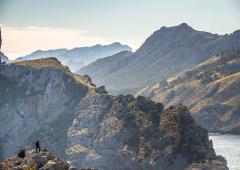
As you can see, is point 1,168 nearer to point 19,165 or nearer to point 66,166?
point 19,165

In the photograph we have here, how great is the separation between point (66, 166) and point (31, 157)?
8725mm

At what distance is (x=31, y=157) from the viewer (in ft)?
438

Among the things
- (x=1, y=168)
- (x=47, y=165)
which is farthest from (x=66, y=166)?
(x=1, y=168)

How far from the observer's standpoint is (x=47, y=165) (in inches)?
→ 5098

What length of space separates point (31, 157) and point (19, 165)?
3381mm

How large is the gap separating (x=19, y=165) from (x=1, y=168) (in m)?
6.65

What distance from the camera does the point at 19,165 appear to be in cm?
13238

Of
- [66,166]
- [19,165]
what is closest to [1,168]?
[19,165]

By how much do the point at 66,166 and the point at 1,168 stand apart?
1530 centimetres

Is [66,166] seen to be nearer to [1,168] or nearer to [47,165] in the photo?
[47,165]

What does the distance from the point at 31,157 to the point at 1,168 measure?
30.3ft

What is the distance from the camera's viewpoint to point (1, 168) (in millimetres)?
126438
